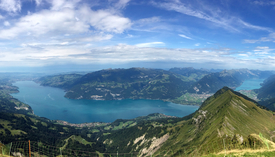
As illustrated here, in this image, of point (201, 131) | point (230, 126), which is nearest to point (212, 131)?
point (230, 126)

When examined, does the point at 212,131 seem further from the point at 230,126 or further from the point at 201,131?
the point at 201,131

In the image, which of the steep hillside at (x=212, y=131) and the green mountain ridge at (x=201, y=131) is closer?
the steep hillside at (x=212, y=131)

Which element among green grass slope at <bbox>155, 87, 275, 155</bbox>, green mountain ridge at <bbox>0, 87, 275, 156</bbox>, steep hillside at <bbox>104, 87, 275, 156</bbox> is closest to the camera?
green grass slope at <bbox>155, 87, 275, 155</bbox>

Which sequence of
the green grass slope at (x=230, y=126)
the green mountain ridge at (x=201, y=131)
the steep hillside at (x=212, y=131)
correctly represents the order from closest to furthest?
1. the green grass slope at (x=230, y=126)
2. the steep hillside at (x=212, y=131)
3. the green mountain ridge at (x=201, y=131)

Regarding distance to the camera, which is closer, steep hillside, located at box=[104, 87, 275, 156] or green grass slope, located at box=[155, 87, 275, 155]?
green grass slope, located at box=[155, 87, 275, 155]

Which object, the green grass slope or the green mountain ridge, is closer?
the green grass slope

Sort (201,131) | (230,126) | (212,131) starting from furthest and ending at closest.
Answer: (201,131), (212,131), (230,126)

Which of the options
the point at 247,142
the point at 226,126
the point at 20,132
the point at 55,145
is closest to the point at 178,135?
the point at 226,126

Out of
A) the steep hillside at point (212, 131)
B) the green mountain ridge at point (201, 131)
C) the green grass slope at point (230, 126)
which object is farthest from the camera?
the green mountain ridge at point (201, 131)

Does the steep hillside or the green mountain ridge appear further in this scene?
the green mountain ridge

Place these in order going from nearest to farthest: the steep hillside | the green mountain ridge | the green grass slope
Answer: the green grass slope, the steep hillside, the green mountain ridge

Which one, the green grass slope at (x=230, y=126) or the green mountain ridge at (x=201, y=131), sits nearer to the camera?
the green grass slope at (x=230, y=126)
